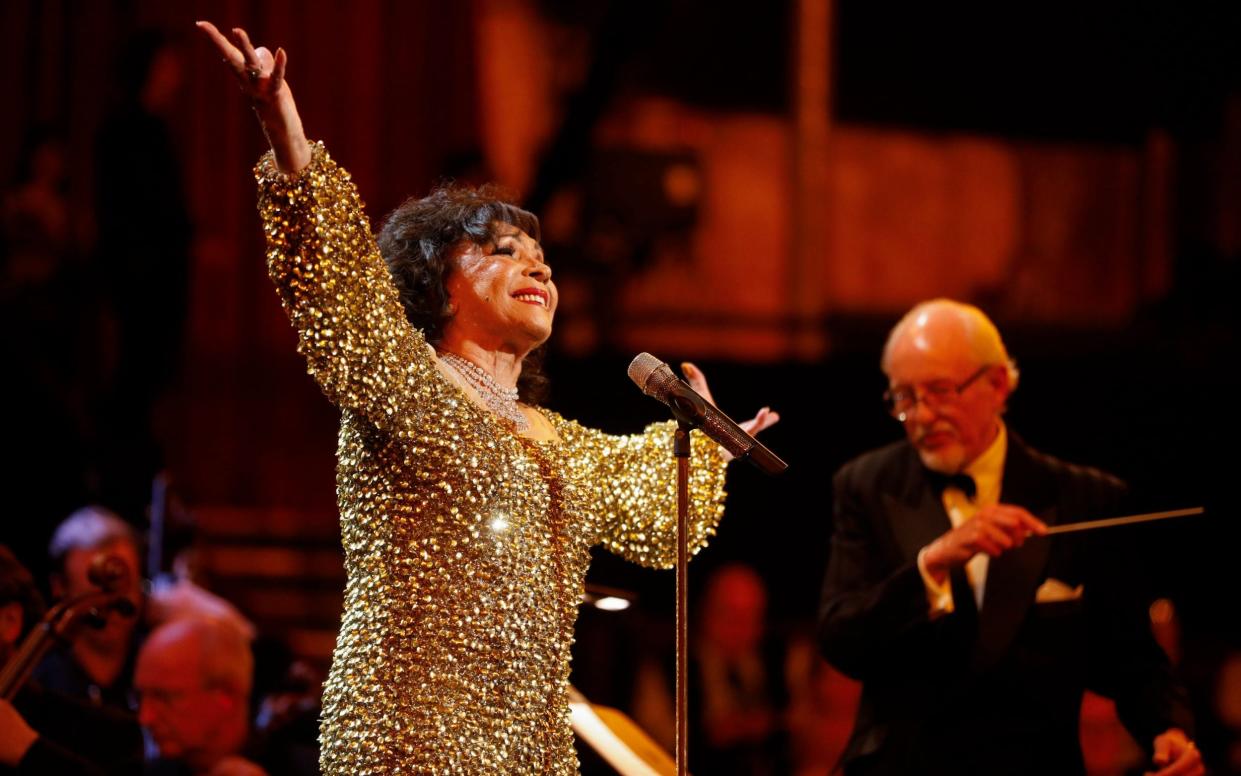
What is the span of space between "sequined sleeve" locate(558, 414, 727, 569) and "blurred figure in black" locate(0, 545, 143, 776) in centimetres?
117

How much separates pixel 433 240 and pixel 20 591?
137 centimetres

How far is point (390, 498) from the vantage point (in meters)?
2.59

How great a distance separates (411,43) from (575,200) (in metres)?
1.17

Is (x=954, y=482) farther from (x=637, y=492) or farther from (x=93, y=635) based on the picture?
(x=93, y=635)

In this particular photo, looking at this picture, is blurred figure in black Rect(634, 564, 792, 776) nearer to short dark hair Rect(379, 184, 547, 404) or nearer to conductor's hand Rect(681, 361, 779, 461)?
conductor's hand Rect(681, 361, 779, 461)

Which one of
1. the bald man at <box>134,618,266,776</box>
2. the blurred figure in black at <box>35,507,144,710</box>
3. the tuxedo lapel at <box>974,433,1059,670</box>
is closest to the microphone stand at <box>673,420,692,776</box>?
the tuxedo lapel at <box>974,433,1059,670</box>

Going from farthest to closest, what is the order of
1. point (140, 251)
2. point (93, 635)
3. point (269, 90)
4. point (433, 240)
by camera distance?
point (140, 251) < point (93, 635) < point (433, 240) < point (269, 90)

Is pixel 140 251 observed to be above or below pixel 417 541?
above

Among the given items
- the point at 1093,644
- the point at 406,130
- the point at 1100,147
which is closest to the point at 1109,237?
the point at 1100,147

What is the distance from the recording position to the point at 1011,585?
344 centimetres

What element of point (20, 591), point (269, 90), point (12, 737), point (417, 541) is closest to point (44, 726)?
point (20, 591)

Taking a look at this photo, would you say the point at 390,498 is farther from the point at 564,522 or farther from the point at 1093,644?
the point at 1093,644

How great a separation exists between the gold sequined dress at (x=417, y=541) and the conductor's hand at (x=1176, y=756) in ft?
4.33

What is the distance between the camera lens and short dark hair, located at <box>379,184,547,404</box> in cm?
280
